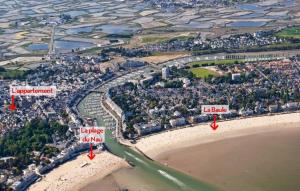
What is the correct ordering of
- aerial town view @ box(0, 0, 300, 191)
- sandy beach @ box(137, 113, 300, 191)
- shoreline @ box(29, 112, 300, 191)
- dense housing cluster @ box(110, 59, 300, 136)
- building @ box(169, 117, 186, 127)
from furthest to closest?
dense housing cluster @ box(110, 59, 300, 136)
building @ box(169, 117, 186, 127)
aerial town view @ box(0, 0, 300, 191)
shoreline @ box(29, 112, 300, 191)
sandy beach @ box(137, 113, 300, 191)

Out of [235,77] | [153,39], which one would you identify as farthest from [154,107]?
[153,39]

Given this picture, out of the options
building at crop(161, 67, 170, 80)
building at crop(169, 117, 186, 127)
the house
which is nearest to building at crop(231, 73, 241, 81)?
building at crop(161, 67, 170, 80)

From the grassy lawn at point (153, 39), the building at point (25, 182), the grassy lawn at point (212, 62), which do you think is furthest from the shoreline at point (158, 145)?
the grassy lawn at point (153, 39)

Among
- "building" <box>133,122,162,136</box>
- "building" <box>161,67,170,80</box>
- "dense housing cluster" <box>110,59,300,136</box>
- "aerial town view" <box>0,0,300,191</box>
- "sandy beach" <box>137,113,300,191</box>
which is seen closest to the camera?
"sandy beach" <box>137,113,300,191</box>

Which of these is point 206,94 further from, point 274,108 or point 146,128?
point 146,128

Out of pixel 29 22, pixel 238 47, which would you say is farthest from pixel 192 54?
pixel 29 22

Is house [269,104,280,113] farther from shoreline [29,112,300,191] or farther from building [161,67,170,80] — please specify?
building [161,67,170,80]

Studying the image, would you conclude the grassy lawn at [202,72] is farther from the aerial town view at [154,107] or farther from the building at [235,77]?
the building at [235,77]
